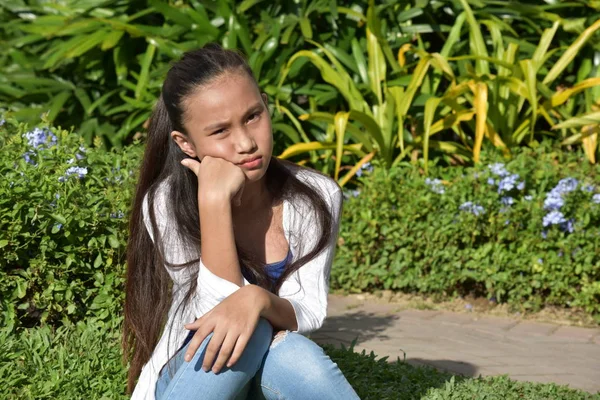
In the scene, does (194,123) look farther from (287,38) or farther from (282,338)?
(287,38)

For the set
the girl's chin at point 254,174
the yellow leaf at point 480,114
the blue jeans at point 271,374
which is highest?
the girl's chin at point 254,174

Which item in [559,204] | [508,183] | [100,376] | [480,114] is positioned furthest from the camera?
[480,114]

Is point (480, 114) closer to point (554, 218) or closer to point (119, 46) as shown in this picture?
point (554, 218)

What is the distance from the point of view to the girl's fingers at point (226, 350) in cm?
218

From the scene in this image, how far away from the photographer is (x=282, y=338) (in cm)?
231

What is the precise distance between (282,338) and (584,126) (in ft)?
11.8

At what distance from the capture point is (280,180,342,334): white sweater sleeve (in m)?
2.40

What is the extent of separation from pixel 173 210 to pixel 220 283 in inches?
13.9

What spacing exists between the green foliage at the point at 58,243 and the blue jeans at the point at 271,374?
93 centimetres

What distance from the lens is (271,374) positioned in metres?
2.29

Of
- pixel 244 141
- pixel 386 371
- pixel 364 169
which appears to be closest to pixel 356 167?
pixel 364 169

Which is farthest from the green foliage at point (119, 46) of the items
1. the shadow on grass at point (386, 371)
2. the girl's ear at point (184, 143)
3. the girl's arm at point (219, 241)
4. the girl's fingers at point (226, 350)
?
the girl's fingers at point (226, 350)

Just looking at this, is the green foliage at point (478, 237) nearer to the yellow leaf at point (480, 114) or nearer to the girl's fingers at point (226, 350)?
the yellow leaf at point (480, 114)

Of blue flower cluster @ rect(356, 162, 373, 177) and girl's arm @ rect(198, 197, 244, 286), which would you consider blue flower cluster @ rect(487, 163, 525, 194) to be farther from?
girl's arm @ rect(198, 197, 244, 286)
